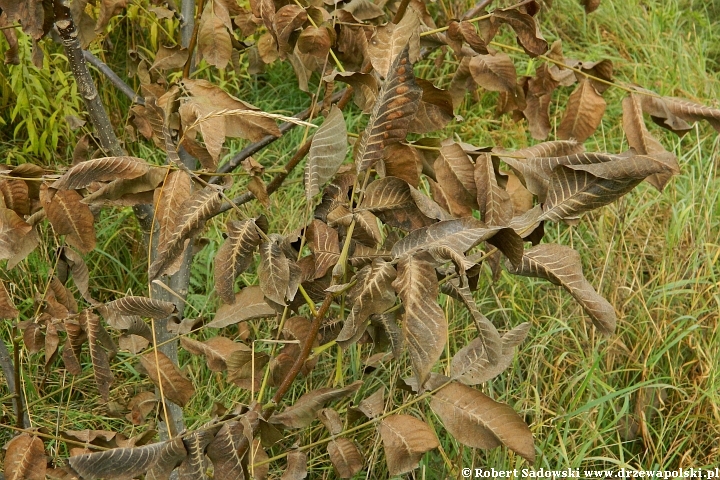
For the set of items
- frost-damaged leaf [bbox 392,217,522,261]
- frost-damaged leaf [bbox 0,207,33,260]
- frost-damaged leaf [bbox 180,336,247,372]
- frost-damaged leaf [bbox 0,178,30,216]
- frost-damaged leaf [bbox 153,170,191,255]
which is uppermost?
frost-damaged leaf [bbox 392,217,522,261]

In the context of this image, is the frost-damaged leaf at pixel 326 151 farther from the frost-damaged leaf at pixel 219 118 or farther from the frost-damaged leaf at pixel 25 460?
the frost-damaged leaf at pixel 25 460

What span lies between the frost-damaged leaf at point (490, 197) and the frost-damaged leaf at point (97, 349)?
60cm

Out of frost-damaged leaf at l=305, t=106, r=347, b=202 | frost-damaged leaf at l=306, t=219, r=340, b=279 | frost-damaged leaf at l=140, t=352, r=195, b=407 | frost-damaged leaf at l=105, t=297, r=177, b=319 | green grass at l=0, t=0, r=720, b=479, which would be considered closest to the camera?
frost-damaged leaf at l=305, t=106, r=347, b=202

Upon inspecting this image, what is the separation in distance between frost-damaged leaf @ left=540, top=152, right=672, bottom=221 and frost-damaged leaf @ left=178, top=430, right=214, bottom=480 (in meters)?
0.49

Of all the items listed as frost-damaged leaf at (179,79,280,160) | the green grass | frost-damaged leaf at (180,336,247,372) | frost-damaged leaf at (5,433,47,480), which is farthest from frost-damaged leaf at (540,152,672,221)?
the green grass

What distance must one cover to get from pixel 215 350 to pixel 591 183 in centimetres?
67

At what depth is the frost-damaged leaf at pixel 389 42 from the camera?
954 millimetres

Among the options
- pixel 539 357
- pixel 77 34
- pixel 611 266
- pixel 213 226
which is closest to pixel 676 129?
pixel 77 34

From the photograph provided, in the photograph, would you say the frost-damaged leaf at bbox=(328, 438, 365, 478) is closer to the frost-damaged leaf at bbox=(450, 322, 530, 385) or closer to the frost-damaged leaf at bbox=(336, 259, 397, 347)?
the frost-damaged leaf at bbox=(450, 322, 530, 385)

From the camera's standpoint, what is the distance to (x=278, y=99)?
328cm

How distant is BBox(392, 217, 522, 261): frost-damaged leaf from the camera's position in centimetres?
78

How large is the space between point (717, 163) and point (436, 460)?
168cm

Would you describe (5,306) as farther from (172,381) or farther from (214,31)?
(214,31)

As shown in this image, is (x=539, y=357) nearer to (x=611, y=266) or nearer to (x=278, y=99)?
(x=611, y=266)
